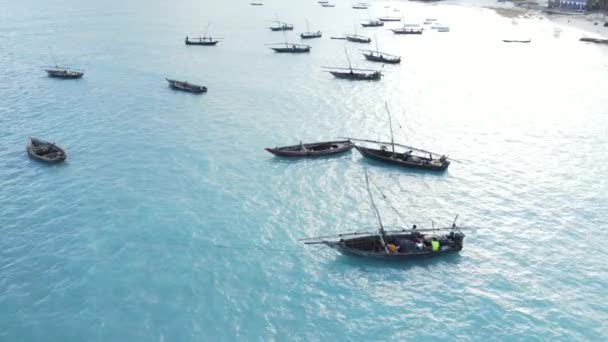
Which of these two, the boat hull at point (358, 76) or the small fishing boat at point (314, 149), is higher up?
the boat hull at point (358, 76)

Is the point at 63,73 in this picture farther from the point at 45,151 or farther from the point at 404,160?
the point at 404,160

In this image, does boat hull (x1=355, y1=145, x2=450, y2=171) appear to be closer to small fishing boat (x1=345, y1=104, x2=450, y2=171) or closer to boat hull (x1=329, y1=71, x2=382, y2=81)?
small fishing boat (x1=345, y1=104, x2=450, y2=171)

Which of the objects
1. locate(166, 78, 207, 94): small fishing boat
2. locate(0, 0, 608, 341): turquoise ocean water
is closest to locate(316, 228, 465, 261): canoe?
locate(0, 0, 608, 341): turquoise ocean water

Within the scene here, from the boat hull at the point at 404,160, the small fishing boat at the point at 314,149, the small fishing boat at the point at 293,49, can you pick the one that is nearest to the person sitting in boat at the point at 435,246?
the boat hull at the point at 404,160

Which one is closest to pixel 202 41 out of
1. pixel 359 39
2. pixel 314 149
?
pixel 359 39

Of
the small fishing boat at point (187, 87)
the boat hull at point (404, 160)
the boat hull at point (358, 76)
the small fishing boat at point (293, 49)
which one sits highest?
the small fishing boat at point (293, 49)

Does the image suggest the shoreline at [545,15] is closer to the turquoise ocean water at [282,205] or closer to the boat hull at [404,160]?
the turquoise ocean water at [282,205]

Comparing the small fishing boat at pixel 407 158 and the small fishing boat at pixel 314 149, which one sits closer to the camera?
the small fishing boat at pixel 407 158
